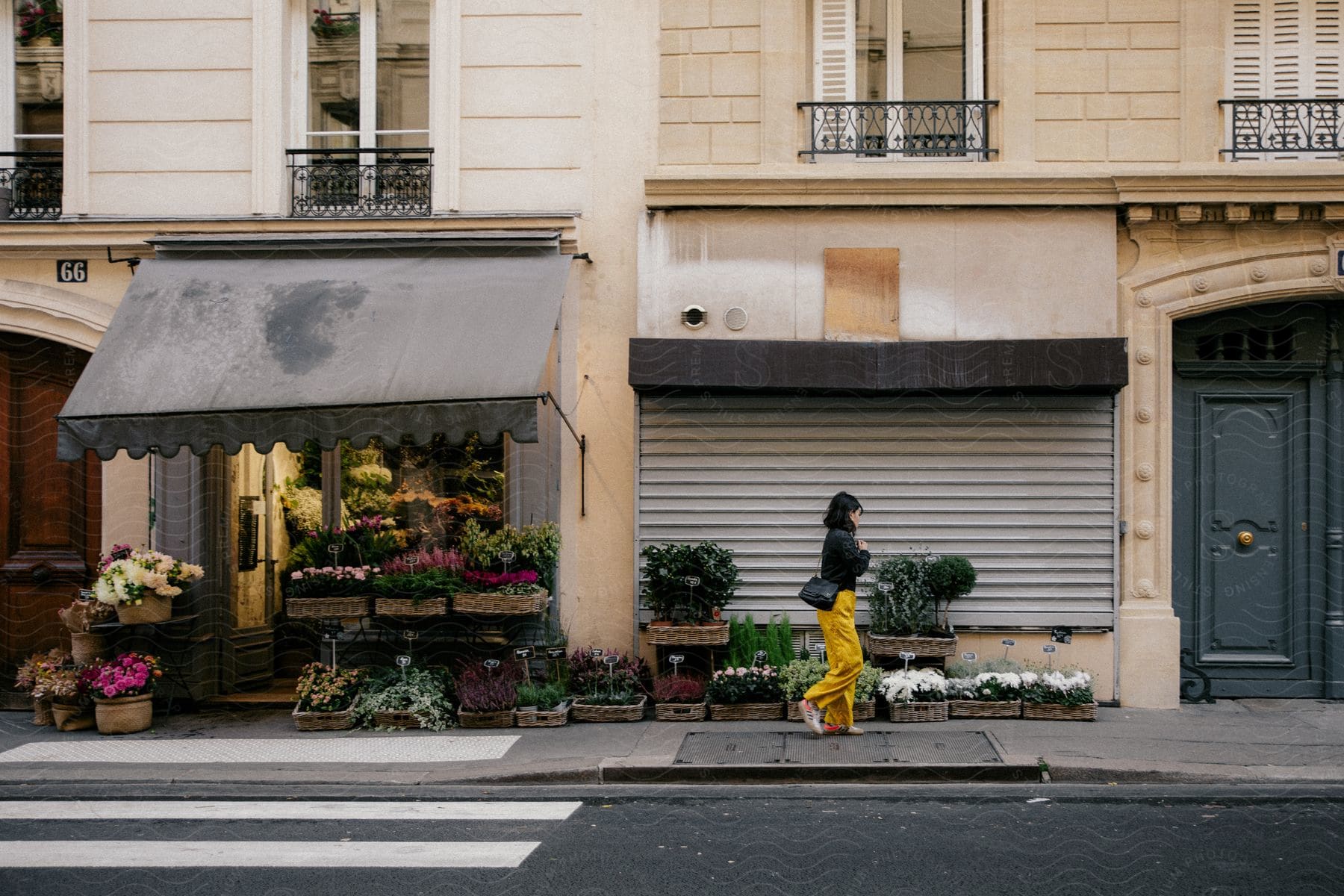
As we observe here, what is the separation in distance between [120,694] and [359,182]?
189 inches

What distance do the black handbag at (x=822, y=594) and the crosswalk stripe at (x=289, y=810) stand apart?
2225 millimetres

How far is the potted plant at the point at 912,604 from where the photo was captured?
9195mm

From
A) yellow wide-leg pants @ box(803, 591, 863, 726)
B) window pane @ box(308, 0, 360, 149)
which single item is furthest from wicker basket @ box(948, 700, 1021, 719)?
window pane @ box(308, 0, 360, 149)

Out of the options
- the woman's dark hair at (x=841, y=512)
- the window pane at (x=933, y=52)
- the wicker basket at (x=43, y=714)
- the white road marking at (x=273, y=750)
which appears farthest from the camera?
the window pane at (x=933, y=52)

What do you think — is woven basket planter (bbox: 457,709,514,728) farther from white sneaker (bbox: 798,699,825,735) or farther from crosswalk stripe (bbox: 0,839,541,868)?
crosswalk stripe (bbox: 0,839,541,868)

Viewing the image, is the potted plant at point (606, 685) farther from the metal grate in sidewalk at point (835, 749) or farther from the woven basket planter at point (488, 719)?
the metal grate in sidewalk at point (835, 749)

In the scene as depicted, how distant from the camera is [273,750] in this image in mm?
8383

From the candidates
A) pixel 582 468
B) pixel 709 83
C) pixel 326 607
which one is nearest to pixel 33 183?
pixel 326 607

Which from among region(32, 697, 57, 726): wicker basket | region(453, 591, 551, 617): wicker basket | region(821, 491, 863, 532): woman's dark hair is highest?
region(821, 491, 863, 532): woman's dark hair

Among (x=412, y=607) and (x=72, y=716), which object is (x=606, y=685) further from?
(x=72, y=716)

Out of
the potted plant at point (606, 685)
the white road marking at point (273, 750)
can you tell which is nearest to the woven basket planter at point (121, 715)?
the white road marking at point (273, 750)

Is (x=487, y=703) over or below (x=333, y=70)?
below

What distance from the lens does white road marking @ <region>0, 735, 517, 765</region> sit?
810 centimetres

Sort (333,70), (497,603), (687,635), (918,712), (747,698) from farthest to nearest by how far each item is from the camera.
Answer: (333,70) < (687,635) < (497,603) < (747,698) < (918,712)
